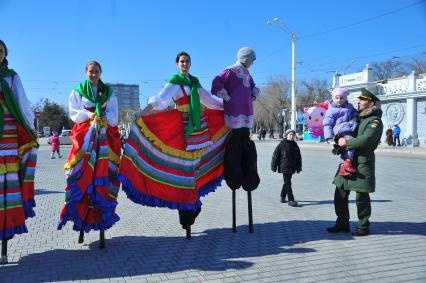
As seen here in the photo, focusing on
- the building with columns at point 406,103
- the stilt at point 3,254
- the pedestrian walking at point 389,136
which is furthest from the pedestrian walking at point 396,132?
the stilt at point 3,254

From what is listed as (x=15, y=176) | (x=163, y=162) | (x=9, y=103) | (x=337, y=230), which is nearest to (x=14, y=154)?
(x=15, y=176)

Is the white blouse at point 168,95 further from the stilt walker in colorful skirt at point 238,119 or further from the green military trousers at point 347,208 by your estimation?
the green military trousers at point 347,208

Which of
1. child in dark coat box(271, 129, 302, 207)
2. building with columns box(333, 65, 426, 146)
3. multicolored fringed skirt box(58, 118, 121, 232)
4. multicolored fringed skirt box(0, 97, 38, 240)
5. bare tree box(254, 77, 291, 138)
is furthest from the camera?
bare tree box(254, 77, 291, 138)

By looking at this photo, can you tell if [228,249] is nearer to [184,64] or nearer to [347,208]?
[347,208]

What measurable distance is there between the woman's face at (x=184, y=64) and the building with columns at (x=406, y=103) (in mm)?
30762

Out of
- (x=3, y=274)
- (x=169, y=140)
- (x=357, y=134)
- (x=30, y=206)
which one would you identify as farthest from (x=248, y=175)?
(x=3, y=274)

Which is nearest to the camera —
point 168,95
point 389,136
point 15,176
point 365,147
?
point 15,176

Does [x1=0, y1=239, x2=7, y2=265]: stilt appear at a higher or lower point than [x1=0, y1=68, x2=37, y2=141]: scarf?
lower

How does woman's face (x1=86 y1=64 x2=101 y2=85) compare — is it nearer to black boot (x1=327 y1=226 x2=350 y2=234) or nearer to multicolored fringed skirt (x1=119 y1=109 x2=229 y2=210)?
multicolored fringed skirt (x1=119 y1=109 x2=229 y2=210)

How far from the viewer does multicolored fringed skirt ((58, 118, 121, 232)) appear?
4.31m

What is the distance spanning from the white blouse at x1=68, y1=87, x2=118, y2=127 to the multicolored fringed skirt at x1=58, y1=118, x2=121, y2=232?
0.07m

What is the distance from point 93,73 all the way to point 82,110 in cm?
47

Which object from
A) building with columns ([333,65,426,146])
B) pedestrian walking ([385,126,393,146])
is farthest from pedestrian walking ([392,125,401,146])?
building with columns ([333,65,426,146])

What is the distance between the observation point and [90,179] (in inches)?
169
